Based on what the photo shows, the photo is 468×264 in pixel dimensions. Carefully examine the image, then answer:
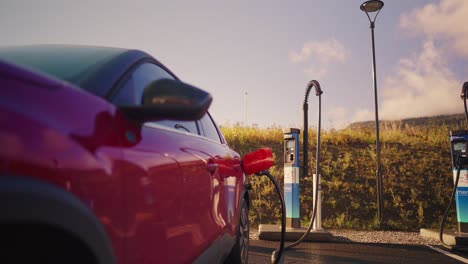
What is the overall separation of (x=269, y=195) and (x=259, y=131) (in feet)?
15.5

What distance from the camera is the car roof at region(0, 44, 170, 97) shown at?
1.46 meters

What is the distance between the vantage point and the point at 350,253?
6.27 meters

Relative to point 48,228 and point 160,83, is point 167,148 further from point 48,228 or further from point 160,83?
→ point 48,228

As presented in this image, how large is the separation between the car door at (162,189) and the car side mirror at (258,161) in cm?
171

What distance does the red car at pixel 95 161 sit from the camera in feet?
3.20

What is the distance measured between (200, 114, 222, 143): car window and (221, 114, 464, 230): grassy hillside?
21.8 ft

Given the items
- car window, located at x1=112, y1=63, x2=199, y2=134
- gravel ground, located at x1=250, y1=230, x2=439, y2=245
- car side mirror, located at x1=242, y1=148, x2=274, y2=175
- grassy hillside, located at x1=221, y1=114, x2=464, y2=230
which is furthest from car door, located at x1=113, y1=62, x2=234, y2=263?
grassy hillside, located at x1=221, y1=114, x2=464, y2=230

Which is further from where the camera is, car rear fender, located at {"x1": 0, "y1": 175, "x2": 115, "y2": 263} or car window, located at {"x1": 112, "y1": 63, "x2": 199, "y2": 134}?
car window, located at {"x1": 112, "y1": 63, "x2": 199, "y2": 134}

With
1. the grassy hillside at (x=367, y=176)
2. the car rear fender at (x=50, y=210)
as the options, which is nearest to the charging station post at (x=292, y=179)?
the grassy hillside at (x=367, y=176)

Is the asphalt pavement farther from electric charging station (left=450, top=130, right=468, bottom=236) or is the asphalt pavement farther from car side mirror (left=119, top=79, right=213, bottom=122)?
car side mirror (left=119, top=79, right=213, bottom=122)

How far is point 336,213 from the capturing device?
10.3 m

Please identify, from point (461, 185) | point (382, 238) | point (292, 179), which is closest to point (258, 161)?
point (292, 179)

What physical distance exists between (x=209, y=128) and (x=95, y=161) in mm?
2247

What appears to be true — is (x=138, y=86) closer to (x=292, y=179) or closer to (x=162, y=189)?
(x=162, y=189)
